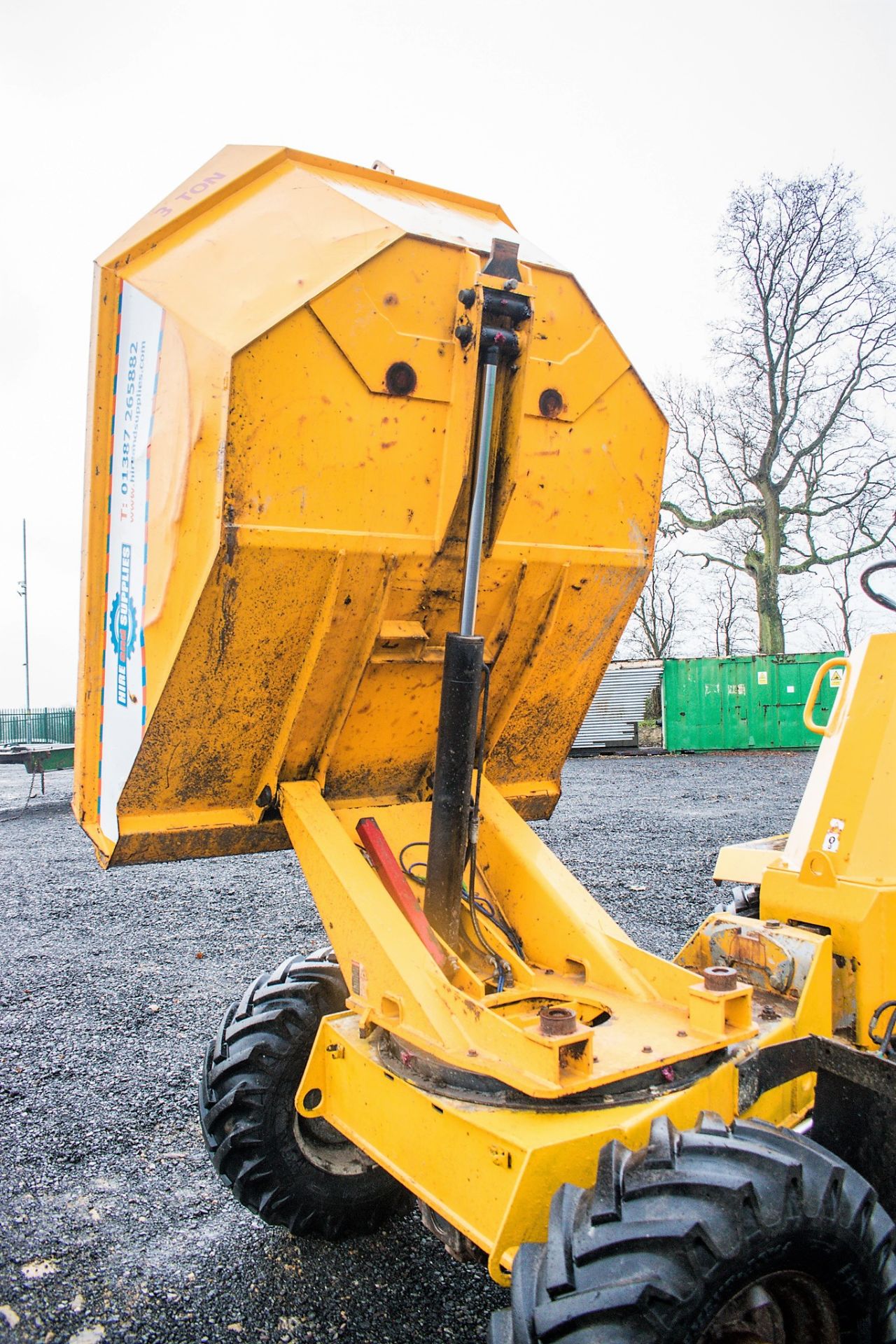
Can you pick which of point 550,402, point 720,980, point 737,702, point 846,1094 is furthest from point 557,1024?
point 737,702

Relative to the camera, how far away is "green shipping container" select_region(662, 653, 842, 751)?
70.4ft

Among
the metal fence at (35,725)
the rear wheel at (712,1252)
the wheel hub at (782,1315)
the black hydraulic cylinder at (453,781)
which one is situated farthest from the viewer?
the metal fence at (35,725)

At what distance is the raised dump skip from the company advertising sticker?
12 mm

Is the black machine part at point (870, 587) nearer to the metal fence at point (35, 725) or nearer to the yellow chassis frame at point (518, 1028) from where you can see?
the yellow chassis frame at point (518, 1028)

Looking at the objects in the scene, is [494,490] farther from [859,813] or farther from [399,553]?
[859,813]

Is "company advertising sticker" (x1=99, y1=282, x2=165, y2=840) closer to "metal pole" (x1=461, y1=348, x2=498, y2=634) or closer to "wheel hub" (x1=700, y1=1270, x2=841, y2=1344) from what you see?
"metal pole" (x1=461, y1=348, x2=498, y2=634)

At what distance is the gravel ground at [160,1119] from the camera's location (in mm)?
3010

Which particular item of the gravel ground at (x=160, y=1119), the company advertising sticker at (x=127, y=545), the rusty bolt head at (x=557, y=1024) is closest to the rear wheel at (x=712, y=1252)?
the rusty bolt head at (x=557, y=1024)

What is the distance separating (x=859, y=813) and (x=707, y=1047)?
3.81 feet

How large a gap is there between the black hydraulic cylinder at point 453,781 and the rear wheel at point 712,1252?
1023 mm

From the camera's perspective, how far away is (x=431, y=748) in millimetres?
3477

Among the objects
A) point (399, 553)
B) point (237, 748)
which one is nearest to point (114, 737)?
point (237, 748)

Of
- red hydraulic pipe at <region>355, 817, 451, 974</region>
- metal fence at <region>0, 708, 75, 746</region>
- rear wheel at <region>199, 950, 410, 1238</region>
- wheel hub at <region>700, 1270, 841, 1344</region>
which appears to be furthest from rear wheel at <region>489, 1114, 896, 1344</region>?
metal fence at <region>0, 708, 75, 746</region>

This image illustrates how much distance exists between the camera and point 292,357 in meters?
2.58
